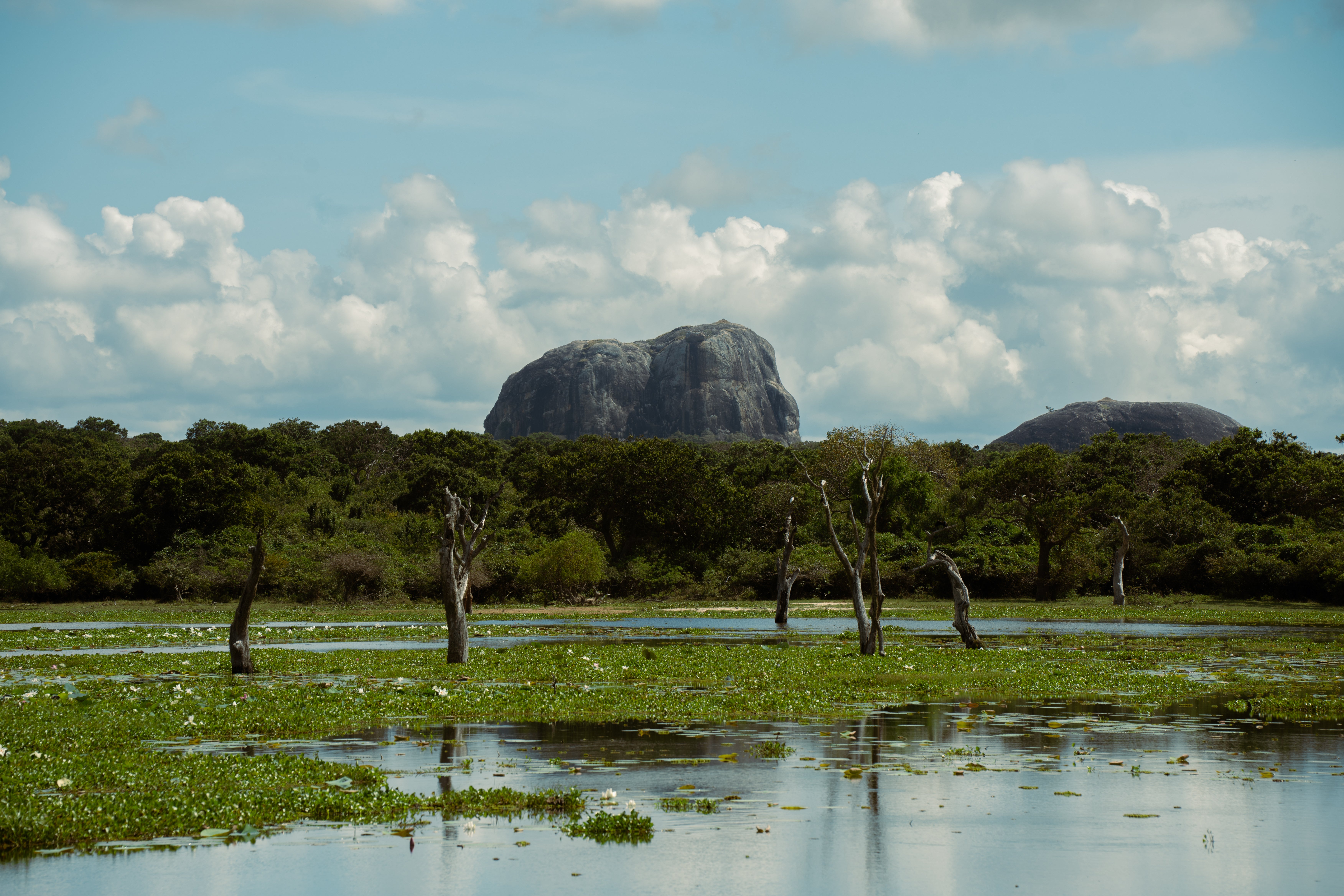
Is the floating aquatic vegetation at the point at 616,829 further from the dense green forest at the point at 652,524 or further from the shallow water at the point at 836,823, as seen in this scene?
the dense green forest at the point at 652,524

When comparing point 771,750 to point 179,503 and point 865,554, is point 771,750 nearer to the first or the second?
point 865,554

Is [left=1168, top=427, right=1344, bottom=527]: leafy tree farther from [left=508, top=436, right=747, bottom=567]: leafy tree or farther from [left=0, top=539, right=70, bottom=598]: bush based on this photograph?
[left=0, top=539, right=70, bottom=598]: bush

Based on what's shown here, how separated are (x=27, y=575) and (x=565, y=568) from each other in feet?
103

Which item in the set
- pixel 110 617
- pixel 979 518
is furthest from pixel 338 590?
pixel 979 518

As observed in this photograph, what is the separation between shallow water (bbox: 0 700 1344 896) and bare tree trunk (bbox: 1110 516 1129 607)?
49.2 m

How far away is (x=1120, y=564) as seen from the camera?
214ft

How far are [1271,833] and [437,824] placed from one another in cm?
800

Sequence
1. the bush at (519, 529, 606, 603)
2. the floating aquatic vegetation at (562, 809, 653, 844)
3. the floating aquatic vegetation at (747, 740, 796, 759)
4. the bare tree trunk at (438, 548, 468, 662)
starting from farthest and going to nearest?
the bush at (519, 529, 606, 603)
the bare tree trunk at (438, 548, 468, 662)
the floating aquatic vegetation at (747, 740, 796, 759)
the floating aquatic vegetation at (562, 809, 653, 844)

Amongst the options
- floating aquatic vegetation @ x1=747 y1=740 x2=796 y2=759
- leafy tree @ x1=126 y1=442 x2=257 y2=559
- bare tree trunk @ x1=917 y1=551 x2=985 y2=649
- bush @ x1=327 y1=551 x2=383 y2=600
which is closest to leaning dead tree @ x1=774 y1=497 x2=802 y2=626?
bare tree trunk @ x1=917 y1=551 x2=985 y2=649

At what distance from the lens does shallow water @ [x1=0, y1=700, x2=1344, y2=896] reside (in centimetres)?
910

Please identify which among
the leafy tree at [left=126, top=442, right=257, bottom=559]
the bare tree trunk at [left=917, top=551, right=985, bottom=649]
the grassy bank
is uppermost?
the leafy tree at [left=126, top=442, right=257, bottom=559]

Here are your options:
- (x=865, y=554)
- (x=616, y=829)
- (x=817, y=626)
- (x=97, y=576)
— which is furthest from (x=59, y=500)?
(x=616, y=829)

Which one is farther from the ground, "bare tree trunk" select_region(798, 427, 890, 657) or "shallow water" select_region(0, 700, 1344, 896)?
"bare tree trunk" select_region(798, 427, 890, 657)

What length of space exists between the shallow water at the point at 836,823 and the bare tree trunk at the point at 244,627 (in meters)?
9.33
